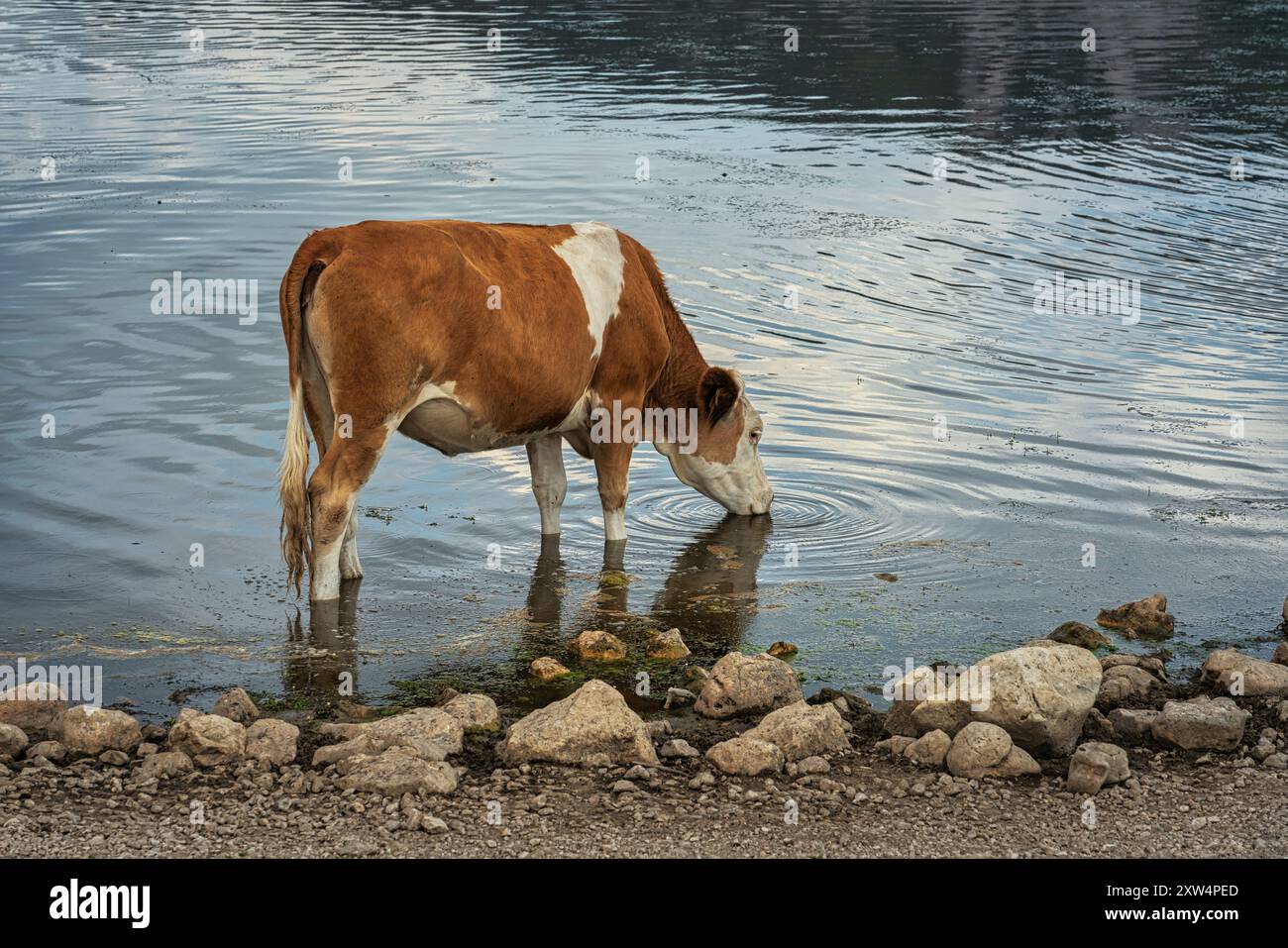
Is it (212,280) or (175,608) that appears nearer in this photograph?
(175,608)

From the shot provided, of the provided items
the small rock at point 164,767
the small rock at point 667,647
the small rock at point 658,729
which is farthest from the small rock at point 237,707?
the small rock at point 667,647

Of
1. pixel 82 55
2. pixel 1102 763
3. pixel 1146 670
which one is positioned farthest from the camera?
pixel 82 55

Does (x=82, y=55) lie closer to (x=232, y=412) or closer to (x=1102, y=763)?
(x=232, y=412)

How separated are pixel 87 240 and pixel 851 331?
914 cm

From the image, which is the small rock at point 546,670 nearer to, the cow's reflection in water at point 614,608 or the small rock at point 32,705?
the cow's reflection in water at point 614,608

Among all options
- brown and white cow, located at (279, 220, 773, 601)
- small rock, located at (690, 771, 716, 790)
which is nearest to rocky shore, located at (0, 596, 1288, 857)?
small rock, located at (690, 771, 716, 790)

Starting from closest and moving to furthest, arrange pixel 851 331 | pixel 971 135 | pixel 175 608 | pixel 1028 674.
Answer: pixel 1028 674
pixel 175 608
pixel 851 331
pixel 971 135

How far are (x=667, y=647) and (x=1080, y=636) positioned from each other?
7.07 ft

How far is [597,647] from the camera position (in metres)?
8.47

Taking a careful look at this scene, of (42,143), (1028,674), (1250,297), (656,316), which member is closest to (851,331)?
(1250,297)

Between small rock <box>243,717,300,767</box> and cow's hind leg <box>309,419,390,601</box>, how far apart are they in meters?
1.91

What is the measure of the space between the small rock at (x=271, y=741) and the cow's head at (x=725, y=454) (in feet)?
14.6

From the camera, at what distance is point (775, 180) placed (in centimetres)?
2362

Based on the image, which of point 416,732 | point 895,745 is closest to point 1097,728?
point 895,745
